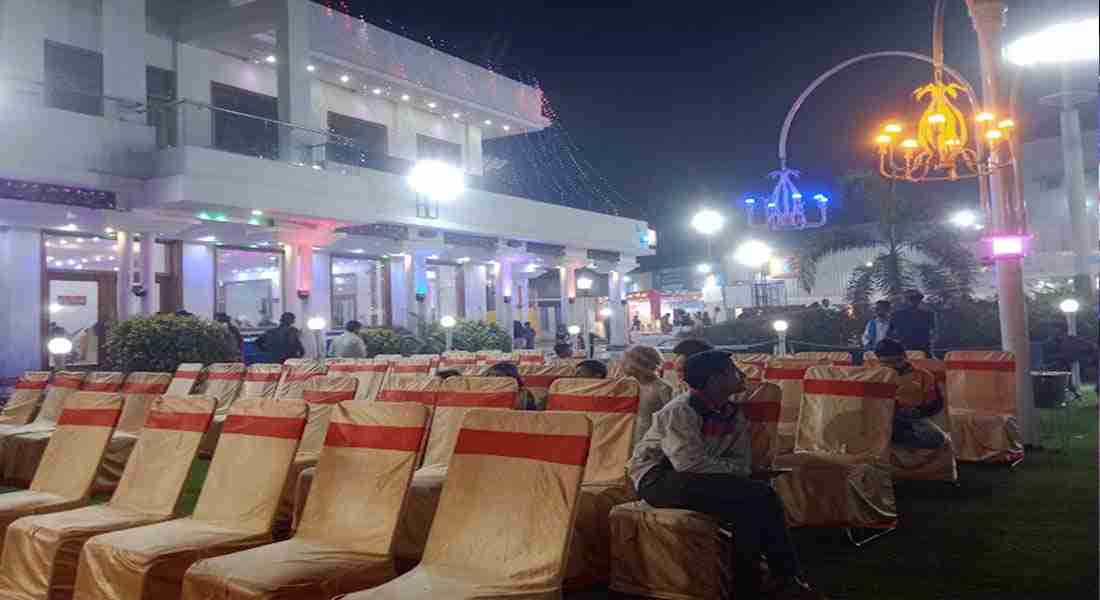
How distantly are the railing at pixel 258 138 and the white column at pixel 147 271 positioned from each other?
198 cm

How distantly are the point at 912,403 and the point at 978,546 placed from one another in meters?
1.46

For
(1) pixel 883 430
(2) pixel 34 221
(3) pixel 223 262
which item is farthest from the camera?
(3) pixel 223 262

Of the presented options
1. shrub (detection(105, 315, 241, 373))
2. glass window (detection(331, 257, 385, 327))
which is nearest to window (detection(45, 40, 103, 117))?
shrub (detection(105, 315, 241, 373))

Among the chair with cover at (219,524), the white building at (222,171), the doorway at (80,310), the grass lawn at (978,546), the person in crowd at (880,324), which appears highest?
the white building at (222,171)

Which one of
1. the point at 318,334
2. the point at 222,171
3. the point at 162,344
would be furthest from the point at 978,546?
the point at 318,334

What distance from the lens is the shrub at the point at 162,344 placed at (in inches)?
523

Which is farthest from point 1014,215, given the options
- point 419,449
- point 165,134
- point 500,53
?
point 500,53

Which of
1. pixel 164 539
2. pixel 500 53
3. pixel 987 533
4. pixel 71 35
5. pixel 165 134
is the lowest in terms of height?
pixel 987 533

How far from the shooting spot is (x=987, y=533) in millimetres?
5141

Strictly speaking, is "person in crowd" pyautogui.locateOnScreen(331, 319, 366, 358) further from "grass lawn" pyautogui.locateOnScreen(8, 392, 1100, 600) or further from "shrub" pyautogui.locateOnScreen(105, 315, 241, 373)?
"grass lawn" pyautogui.locateOnScreen(8, 392, 1100, 600)

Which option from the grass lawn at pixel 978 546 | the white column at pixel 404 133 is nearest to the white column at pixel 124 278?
the white column at pixel 404 133

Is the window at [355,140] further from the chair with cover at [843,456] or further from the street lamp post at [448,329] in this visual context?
the chair with cover at [843,456]

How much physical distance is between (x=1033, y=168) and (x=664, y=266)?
22.2m

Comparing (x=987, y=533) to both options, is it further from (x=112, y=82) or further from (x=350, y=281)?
(x=350, y=281)
